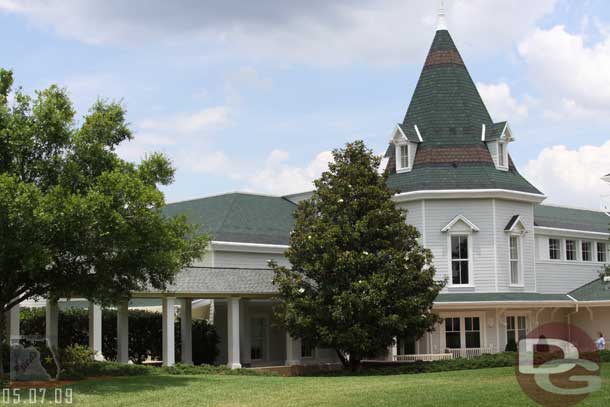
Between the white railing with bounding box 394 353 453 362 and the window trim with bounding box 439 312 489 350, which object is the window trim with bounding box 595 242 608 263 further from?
the white railing with bounding box 394 353 453 362

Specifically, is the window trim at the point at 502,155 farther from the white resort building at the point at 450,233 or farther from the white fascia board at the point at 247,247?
the white fascia board at the point at 247,247

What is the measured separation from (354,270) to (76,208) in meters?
12.3

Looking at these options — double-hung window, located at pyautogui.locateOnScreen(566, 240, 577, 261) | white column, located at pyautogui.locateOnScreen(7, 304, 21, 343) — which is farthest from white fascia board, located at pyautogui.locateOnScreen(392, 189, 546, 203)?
white column, located at pyautogui.locateOnScreen(7, 304, 21, 343)

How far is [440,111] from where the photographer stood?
1503 inches

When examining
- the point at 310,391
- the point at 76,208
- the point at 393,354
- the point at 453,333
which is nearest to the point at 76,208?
the point at 76,208

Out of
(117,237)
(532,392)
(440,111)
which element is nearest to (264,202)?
(440,111)

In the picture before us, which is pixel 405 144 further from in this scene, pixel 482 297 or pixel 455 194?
pixel 482 297

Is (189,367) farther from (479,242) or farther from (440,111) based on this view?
(440,111)

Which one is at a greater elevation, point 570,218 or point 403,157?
point 403,157

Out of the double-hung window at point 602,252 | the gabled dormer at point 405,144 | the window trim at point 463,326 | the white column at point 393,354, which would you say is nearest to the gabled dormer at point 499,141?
the gabled dormer at point 405,144

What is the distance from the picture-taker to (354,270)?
3061cm

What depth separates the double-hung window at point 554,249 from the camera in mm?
41750

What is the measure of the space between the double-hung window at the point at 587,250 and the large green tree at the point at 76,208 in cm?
2607

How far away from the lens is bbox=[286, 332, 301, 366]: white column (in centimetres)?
3441
